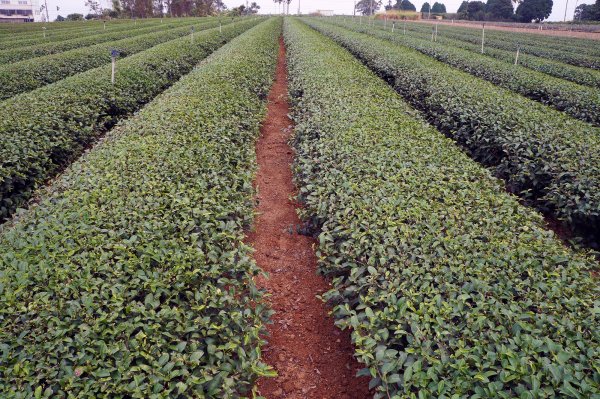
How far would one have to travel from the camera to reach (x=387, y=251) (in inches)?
135

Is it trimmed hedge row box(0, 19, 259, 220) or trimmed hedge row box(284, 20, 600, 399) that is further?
trimmed hedge row box(0, 19, 259, 220)

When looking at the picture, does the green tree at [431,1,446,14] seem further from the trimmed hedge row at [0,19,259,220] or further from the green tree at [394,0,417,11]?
the trimmed hedge row at [0,19,259,220]

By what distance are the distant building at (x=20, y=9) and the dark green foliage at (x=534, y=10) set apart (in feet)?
321

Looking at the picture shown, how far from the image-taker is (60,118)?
786 cm

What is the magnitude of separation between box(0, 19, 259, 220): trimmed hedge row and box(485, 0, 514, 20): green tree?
72648mm

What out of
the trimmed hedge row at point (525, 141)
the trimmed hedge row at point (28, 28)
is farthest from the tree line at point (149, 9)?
the trimmed hedge row at point (525, 141)

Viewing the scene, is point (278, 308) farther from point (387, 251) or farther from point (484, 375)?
point (484, 375)

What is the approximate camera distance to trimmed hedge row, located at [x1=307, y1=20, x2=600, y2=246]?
5324mm

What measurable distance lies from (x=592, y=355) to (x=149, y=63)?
14.0m

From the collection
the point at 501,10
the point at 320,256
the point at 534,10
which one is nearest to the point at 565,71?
the point at 320,256

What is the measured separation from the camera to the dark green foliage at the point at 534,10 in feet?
213

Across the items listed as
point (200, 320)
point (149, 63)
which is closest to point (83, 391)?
point (200, 320)

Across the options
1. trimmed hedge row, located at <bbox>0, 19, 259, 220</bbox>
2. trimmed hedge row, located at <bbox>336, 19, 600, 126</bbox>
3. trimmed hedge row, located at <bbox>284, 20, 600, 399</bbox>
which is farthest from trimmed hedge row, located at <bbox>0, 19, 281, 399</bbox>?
trimmed hedge row, located at <bbox>336, 19, 600, 126</bbox>

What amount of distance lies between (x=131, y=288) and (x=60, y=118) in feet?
21.0
